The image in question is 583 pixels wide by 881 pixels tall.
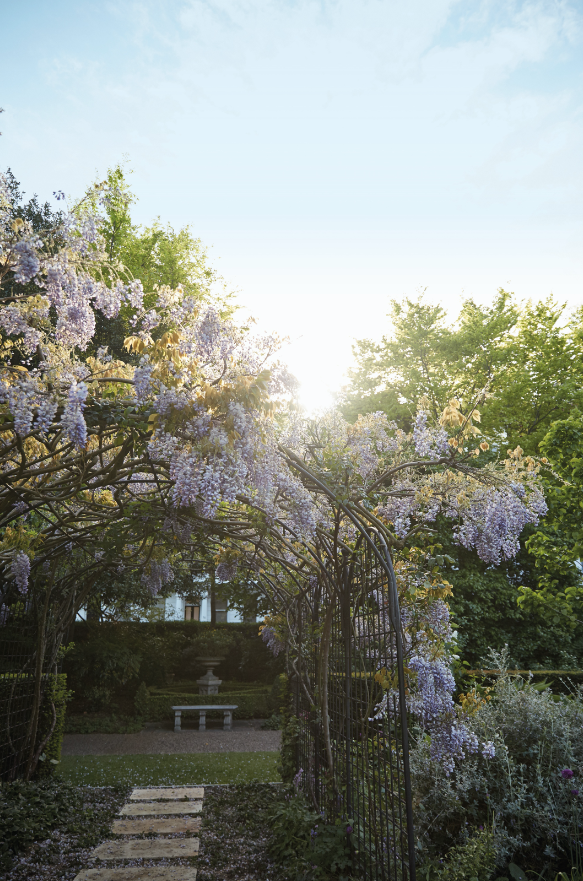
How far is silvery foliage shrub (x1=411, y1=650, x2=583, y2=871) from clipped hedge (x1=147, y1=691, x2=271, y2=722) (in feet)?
24.3

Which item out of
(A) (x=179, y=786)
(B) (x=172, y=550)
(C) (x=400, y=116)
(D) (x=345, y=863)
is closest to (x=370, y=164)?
(C) (x=400, y=116)

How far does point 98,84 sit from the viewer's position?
11.7ft

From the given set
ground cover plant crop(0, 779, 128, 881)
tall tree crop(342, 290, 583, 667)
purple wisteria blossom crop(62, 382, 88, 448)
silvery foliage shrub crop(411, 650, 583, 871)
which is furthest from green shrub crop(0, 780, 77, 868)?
tall tree crop(342, 290, 583, 667)

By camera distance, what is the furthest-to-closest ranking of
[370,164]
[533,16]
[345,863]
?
[370,164]
[533,16]
[345,863]

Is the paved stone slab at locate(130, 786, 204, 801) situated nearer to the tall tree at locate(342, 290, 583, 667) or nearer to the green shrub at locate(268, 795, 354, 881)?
the green shrub at locate(268, 795, 354, 881)

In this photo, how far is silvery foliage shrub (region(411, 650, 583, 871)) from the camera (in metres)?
3.25

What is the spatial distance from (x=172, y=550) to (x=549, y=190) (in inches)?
177

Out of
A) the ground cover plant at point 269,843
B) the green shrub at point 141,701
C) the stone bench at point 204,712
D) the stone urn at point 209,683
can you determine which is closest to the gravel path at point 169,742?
the stone bench at point 204,712

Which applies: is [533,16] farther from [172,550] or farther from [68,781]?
[68,781]

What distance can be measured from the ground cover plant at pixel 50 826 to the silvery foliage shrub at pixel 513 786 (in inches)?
90.3

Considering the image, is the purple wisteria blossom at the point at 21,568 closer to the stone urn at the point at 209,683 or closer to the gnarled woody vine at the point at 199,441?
the gnarled woody vine at the point at 199,441

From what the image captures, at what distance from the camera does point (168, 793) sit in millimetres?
5699

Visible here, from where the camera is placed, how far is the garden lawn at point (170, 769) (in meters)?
6.20

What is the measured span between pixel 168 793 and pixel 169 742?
343 centimetres
